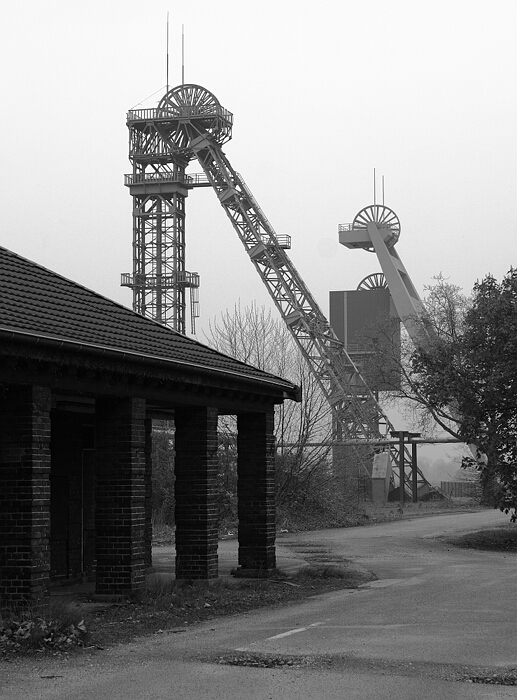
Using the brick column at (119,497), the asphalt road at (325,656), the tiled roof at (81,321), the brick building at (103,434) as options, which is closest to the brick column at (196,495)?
the brick building at (103,434)

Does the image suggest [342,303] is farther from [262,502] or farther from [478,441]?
[262,502]

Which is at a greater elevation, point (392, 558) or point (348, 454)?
point (348, 454)

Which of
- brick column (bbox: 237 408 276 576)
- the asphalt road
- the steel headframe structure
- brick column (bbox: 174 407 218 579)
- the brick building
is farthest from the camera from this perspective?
the steel headframe structure

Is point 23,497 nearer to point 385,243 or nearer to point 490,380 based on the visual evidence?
point 490,380

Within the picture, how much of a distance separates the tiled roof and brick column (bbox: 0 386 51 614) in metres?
0.95

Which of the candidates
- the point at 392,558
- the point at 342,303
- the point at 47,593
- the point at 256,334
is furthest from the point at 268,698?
the point at 342,303

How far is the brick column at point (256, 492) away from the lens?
17.8 m

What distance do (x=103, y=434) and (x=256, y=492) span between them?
4.16 m

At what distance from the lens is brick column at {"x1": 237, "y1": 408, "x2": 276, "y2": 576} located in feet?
58.3

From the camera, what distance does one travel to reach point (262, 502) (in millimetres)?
17750

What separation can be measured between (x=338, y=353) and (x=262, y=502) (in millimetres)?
33316

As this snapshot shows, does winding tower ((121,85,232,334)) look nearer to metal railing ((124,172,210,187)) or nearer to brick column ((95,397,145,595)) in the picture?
metal railing ((124,172,210,187))

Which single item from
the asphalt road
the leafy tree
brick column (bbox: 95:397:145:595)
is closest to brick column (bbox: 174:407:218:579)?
brick column (bbox: 95:397:145:595)

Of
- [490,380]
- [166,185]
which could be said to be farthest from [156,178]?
[490,380]
